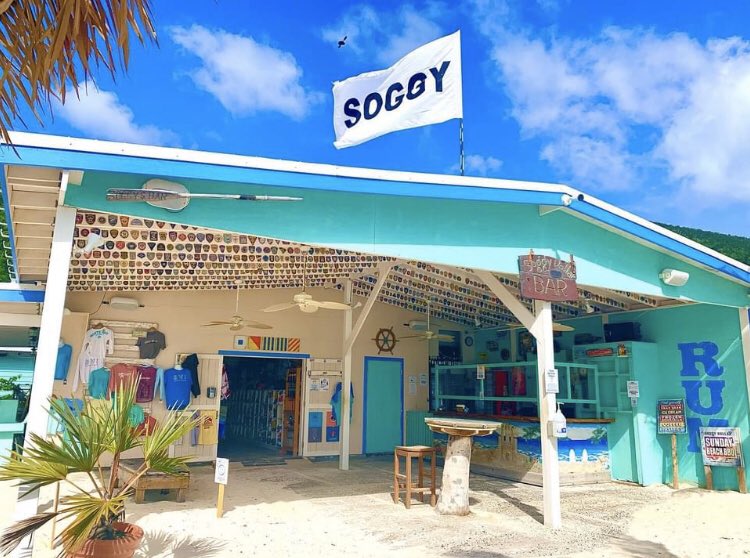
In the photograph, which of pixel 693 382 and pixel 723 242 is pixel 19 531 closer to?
pixel 693 382

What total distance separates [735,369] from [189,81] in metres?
11.7

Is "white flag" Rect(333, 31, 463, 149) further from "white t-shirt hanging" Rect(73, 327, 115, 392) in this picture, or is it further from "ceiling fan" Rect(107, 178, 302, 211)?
"white t-shirt hanging" Rect(73, 327, 115, 392)

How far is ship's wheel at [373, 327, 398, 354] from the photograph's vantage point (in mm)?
11758

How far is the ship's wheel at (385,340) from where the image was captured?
463 inches

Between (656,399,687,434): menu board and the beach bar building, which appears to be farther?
(656,399,687,434): menu board

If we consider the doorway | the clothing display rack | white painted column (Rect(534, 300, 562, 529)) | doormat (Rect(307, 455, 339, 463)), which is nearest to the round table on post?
white painted column (Rect(534, 300, 562, 529))

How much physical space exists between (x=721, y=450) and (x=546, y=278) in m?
4.36

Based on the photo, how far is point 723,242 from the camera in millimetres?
22656

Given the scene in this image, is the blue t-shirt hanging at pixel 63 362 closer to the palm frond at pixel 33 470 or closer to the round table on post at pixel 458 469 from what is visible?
the palm frond at pixel 33 470

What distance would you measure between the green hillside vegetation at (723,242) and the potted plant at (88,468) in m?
21.6

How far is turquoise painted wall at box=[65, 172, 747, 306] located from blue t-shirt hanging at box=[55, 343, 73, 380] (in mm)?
4969

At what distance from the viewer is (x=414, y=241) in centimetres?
594

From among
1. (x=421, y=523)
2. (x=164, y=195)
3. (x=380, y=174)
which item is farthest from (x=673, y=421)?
(x=164, y=195)

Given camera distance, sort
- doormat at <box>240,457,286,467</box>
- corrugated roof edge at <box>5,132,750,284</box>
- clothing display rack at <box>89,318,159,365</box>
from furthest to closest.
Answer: doormat at <box>240,457,286,467</box> → clothing display rack at <box>89,318,159,365</box> → corrugated roof edge at <box>5,132,750,284</box>
